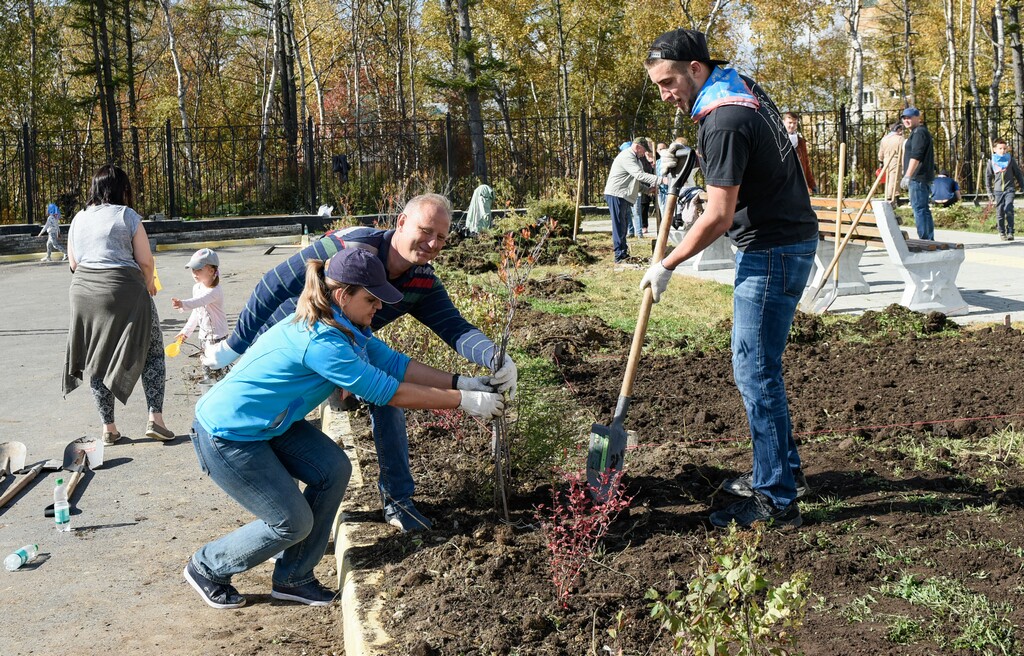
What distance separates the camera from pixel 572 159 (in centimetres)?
2536

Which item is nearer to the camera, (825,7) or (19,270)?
(19,270)

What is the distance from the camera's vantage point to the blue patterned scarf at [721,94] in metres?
3.73

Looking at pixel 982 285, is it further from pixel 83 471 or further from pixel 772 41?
pixel 772 41

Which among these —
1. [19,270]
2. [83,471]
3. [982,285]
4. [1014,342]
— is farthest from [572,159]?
[83,471]

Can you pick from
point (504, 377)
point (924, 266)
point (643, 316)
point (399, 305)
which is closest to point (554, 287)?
point (924, 266)

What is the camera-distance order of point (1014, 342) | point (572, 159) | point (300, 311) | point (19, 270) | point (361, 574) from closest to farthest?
point (300, 311), point (361, 574), point (1014, 342), point (19, 270), point (572, 159)

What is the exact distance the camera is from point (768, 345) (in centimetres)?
389

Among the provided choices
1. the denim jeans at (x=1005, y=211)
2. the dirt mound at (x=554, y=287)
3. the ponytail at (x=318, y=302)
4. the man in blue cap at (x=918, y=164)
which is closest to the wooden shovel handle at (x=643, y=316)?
the ponytail at (x=318, y=302)

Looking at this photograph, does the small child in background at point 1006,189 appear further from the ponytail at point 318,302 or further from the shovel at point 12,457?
the shovel at point 12,457

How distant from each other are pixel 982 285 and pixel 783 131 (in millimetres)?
7112

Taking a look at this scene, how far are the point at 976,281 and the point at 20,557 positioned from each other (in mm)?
9353

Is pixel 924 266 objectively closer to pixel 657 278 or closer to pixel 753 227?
pixel 753 227

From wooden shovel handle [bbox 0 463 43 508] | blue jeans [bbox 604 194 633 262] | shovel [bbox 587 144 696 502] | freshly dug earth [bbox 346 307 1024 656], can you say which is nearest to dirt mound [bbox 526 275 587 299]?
blue jeans [bbox 604 194 633 262]

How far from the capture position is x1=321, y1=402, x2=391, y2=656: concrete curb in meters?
3.22
